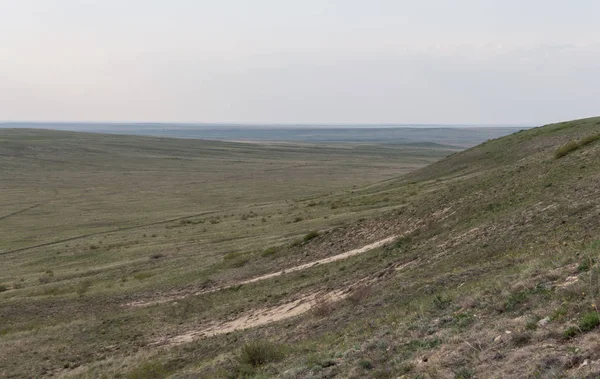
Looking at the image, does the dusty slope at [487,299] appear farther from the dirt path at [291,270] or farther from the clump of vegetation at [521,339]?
the dirt path at [291,270]

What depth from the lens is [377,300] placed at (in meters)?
15.2

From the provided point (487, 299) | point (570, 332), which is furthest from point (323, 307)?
point (570, 332)

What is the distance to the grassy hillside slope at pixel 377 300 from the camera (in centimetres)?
922

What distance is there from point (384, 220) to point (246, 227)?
52.3 feet

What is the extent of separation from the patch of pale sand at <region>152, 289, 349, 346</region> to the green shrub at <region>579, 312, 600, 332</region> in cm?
1006

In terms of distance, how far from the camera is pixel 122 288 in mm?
27359

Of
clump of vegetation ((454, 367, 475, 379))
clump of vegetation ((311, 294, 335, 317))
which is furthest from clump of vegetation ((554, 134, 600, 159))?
clump of vegetation ((454, 367, 475, 379))

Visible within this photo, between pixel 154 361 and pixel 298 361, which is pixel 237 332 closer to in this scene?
pixel 154 361

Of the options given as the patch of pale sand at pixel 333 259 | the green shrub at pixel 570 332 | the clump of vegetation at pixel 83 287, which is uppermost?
the green shrub at pixel 570 332

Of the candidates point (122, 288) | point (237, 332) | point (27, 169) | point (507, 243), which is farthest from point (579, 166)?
point (27, 169)

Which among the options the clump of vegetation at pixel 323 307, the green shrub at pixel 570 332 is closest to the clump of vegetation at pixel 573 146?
the clump of vegetation at pixel 323 307

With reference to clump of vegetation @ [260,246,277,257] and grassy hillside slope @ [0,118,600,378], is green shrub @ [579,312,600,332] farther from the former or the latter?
clump of vegetation @ [260,246,277,257]

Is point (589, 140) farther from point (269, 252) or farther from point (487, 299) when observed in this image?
point (487, 299)

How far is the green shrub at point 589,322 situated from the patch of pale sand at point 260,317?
33.0ft
